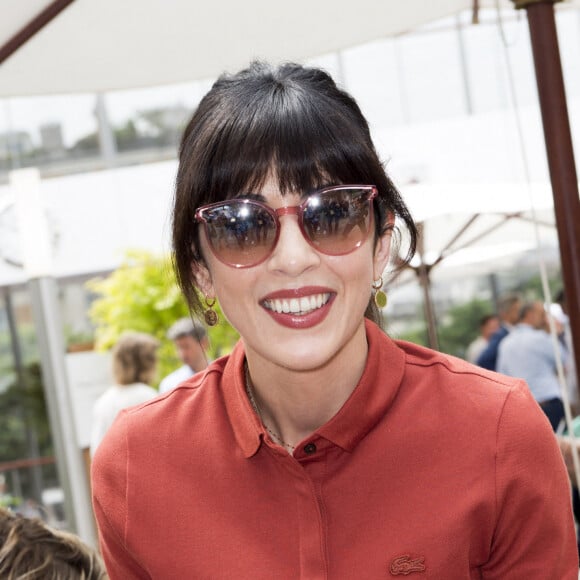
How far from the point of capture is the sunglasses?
1527 millimetres

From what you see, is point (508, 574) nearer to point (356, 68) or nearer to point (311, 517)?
point (311, 517)

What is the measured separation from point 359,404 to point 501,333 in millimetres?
7047

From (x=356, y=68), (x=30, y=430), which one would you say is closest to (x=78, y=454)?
(x=30, y=430)

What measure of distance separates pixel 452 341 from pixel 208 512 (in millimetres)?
13182

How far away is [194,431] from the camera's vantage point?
5.65ft

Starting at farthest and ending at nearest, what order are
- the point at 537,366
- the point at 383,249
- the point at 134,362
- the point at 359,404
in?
the point at 537,366
the point at 134,362
the point at 383,249
the point at 359,404

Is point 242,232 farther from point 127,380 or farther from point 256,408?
point 127,380

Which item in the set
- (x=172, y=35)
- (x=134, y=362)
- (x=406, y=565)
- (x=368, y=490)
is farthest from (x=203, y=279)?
(x=134, y=362)

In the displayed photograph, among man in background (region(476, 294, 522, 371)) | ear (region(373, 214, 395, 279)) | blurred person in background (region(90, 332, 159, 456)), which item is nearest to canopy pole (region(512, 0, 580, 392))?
ear (region(373, 214, 395, 279))

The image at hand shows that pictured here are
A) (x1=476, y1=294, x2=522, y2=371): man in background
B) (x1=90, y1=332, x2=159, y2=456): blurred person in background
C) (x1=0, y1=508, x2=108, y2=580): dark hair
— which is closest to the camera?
(x1=0, y1=508, x2=108, y2=580): dark hair

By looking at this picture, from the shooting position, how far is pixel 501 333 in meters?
8.50

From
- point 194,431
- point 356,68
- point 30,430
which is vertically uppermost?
point 356,68

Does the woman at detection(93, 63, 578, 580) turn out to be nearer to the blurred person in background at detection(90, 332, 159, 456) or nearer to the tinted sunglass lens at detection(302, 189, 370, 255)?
the tinted sunglass lens at detection(302, 189, 370, 255)

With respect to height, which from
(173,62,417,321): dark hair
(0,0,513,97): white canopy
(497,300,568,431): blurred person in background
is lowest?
(497,300,568,431): blurred person in background
